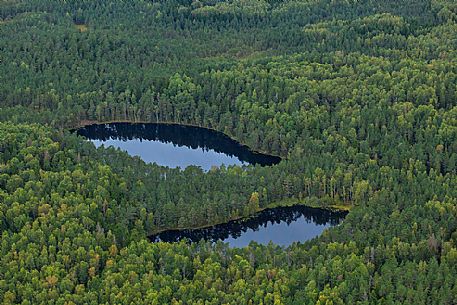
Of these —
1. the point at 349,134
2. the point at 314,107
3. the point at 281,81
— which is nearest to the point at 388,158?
the point at 349,134

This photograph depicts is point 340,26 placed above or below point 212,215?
above

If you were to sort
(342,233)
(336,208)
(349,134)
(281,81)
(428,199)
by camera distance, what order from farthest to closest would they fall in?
(281,81)
(349,134)
(336,208)
(428,199)
(342,233)

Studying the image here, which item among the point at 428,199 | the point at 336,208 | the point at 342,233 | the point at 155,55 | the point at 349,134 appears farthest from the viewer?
the point at 155,55

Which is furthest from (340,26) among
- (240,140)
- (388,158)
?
(388,158)

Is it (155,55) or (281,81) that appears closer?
(281,81)

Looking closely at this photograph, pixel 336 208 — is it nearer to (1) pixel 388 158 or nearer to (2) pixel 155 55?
(1) pixel 388 158

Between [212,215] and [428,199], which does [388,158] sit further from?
[212,215]
